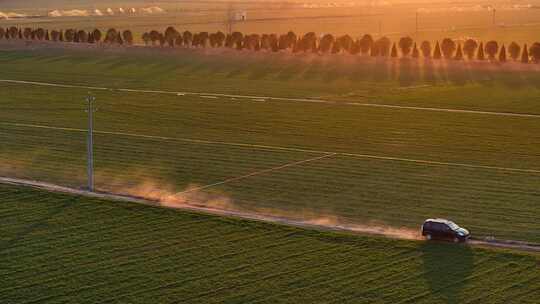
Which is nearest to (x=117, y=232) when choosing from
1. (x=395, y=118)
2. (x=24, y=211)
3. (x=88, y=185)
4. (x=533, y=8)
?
(x=24, y=211)

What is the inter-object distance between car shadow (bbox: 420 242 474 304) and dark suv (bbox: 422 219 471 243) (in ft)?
1.01

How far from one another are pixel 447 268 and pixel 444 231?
2884 millimetres

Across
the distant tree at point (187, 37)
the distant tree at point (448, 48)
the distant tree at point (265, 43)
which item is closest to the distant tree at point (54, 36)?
the distant tree at point (187, 37)

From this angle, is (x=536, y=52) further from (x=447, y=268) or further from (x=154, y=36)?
(x=447, y=268)

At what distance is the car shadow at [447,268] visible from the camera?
30.3 meters

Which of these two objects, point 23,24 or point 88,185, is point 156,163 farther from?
point 23,24

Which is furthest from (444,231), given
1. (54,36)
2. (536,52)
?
(54,36)

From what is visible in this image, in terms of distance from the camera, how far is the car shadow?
3031 cm

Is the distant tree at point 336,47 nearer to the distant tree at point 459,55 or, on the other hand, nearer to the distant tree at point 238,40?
the distant tree at point 238,40

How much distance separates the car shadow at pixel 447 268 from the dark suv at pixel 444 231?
31 centimetres

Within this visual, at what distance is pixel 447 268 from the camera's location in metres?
32.4

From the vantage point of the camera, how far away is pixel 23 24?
487ft

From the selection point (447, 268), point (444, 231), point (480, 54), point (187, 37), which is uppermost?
point (187, 37)

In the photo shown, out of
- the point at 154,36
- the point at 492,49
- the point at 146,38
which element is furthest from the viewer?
the point at 146,38
